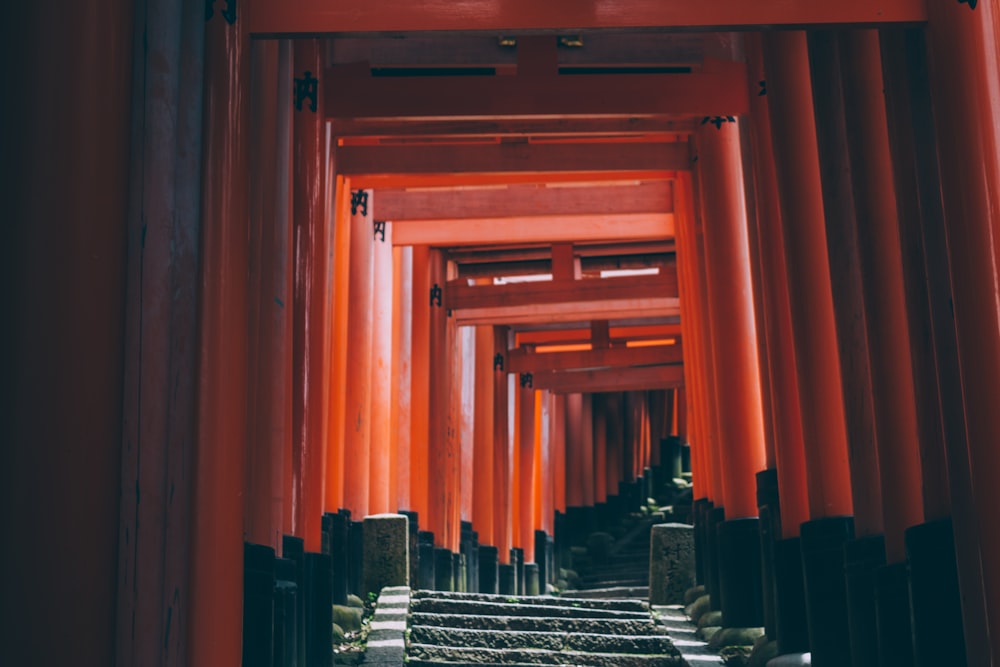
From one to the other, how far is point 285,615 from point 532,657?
2.94 meters

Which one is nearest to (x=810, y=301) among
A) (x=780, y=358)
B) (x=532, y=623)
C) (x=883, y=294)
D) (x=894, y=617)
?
(x=780, y=358)

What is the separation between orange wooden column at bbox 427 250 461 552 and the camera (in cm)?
1720

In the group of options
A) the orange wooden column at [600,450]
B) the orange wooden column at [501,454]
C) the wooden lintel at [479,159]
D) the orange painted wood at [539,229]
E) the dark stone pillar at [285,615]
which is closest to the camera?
the dark stone pillar at [285,615]

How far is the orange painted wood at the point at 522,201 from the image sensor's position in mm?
15055

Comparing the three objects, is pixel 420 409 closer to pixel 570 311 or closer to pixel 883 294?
pixel 570 311

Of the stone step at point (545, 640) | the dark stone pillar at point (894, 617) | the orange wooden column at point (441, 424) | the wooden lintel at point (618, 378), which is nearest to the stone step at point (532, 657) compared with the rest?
the stone step at point (545, 640)

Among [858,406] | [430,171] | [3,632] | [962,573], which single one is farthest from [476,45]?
[3,632]

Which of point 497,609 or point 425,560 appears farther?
point 425,560

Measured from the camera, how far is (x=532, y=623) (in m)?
11.3

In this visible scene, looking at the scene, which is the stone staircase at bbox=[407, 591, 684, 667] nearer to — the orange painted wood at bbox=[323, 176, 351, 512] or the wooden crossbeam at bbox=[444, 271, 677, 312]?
the orange painted wood at bbox=[323, 176, 351, 512]

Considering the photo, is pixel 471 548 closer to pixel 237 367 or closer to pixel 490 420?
pixel 490 420

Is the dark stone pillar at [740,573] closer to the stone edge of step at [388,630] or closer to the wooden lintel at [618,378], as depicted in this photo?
the stone edge of step at [388,630]

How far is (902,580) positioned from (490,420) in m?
13.5

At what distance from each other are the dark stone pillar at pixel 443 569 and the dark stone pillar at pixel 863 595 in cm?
994
